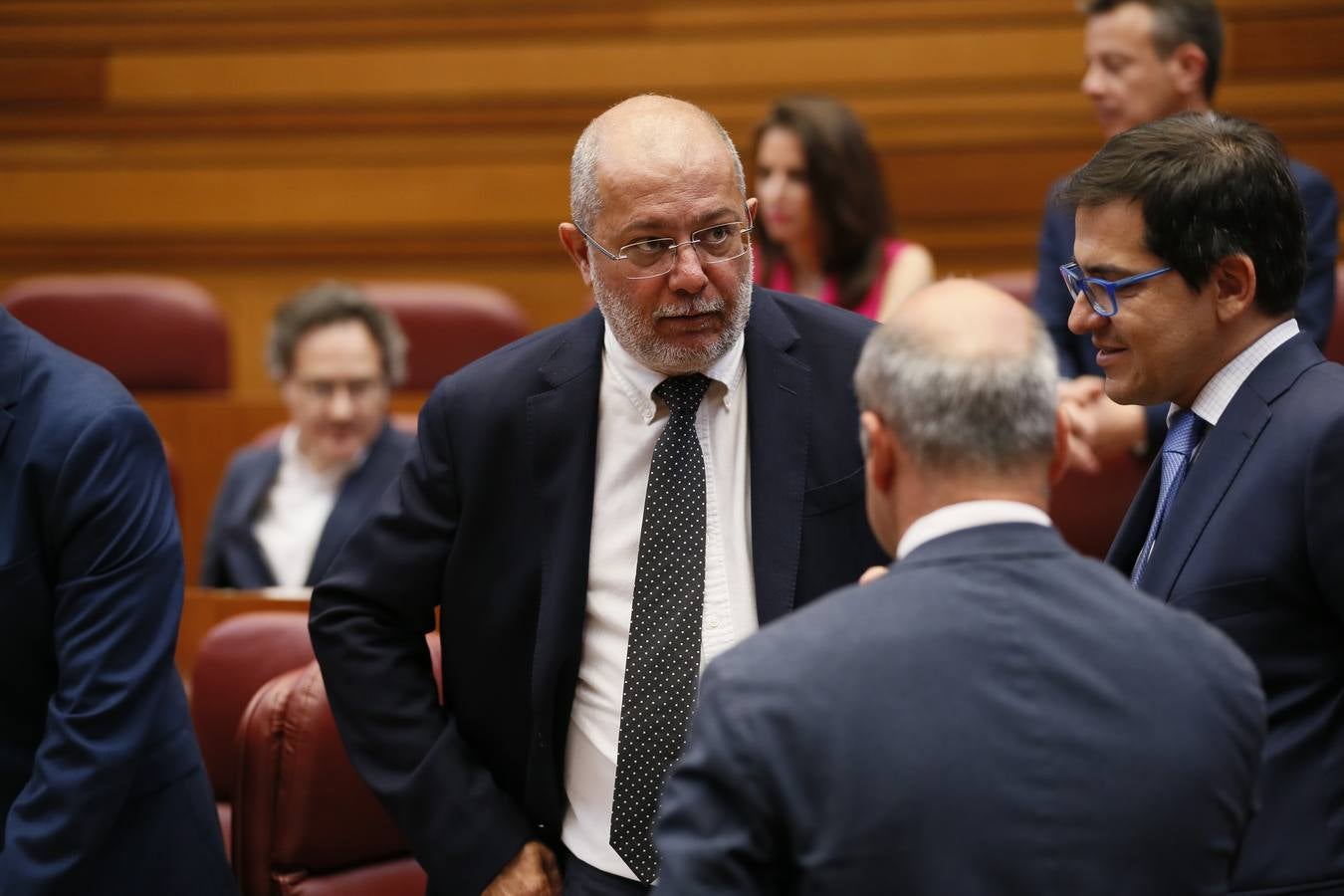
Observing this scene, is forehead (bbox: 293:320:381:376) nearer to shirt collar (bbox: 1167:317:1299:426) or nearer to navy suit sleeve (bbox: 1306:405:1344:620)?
shirt collar (bbox: 1167:317:1299:426)

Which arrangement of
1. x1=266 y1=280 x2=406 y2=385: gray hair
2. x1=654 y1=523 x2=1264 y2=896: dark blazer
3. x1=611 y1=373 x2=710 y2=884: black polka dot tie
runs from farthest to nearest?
x1=266 y1=280 x2=406 y2=385: gray hair < x1=611 y1=373 x2=710 y2=884: black polka dot tie < x1=654 y1=523 x2=1264 y2=896: dark blazer

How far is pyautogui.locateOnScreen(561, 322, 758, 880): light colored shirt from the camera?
5.35 ft

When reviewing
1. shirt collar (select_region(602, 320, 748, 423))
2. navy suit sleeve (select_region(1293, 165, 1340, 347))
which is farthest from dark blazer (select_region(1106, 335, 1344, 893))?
navy suit sleeve (select_region(1293, 165, 1340, 347))

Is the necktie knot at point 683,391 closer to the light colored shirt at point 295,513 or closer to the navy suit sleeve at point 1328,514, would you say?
the navy suit sleeve at point 1328,514

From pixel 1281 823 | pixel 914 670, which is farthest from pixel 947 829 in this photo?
pixel 1281 823

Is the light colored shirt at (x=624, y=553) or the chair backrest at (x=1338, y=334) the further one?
the chair backrest at (x=1338, y=334)

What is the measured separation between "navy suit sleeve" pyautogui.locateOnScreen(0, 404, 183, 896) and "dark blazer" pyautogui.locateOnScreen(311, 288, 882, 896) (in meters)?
0.19

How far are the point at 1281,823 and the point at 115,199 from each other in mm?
4318

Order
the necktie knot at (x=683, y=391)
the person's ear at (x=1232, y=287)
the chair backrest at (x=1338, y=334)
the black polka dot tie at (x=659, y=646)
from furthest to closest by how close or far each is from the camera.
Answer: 1. the chair backrest at (x=1338, y=334)
2. the necktie knot at (x=683, y=391)
3. the black polka dot tie at (x=659, y=646)
4. the person's ear at (x=1232, y=287)

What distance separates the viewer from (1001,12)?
425cm

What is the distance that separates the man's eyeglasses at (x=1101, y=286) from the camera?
4.79 ft

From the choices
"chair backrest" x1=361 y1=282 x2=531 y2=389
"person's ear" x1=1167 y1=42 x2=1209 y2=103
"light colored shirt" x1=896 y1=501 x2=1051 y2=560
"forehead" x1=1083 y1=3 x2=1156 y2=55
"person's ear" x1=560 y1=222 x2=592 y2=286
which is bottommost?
"chair backrest" x1=361 y1=282 x2=531 y2=389

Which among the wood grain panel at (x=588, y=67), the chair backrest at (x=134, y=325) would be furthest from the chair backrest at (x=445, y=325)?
the wood grain panel at (x=588, y=67)

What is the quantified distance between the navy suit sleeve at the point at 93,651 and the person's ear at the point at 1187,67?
1.91 m
